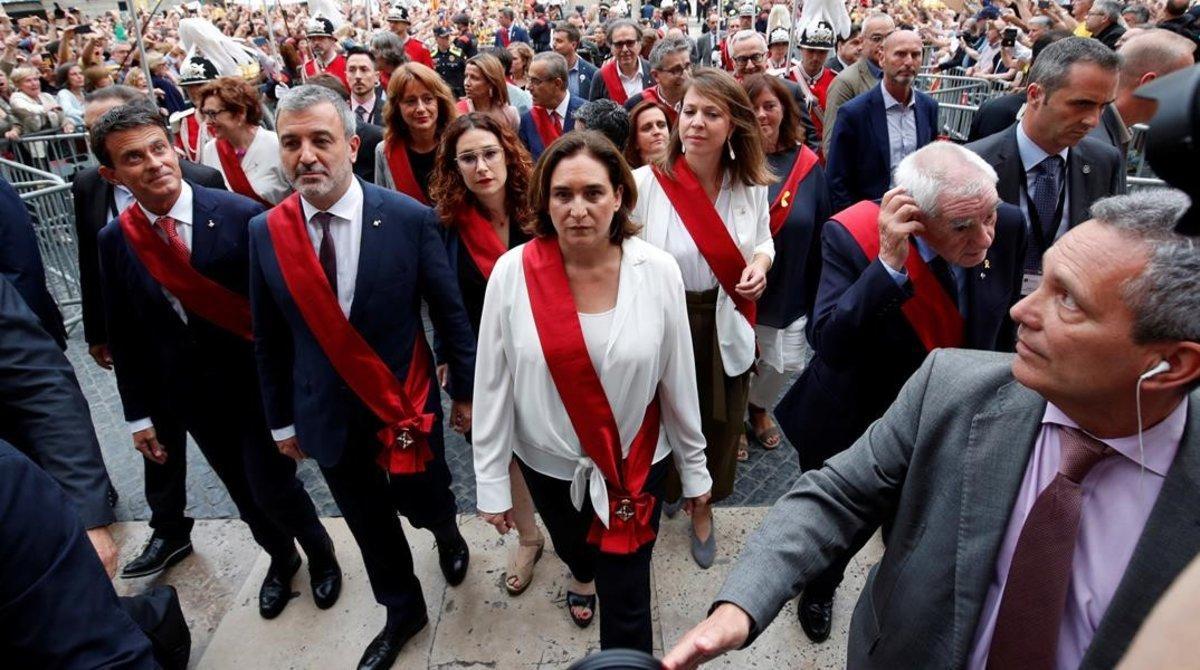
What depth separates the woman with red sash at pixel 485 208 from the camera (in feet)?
10.7

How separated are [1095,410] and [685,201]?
6.43ft

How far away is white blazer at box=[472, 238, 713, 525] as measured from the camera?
7.63ft

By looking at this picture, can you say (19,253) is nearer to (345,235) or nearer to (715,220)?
(345,235)

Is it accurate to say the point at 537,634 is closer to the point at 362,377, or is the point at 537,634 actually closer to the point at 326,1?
the point at 362,377

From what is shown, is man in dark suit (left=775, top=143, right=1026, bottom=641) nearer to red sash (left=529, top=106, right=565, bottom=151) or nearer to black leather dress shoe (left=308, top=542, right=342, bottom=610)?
black leather dress shoe (left=308, top=542, right=342, bottom=610)

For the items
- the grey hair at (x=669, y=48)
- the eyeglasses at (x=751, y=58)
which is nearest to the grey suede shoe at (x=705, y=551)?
the grey hair at (x=669, y=48)

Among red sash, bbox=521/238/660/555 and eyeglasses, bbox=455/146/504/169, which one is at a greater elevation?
eyeglasses, bbox=455/146/504/169

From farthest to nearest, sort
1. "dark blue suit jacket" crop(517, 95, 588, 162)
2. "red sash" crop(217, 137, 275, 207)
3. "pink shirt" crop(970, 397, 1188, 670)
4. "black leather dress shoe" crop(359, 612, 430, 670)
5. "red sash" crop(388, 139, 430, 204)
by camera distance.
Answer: "dark blue suit jacket" crop(517, 95, 588, 162), "red sash" crop(217, 137, 275, 207), "red sash" crop(388, 139, 430, 204), "black leather dress shoe" crop(359, 612, 430, 670), "pink shirt" crop(970, 397, 1188, 670)

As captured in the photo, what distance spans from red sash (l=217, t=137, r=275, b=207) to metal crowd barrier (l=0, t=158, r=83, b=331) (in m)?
2.14

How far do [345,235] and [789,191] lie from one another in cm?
222

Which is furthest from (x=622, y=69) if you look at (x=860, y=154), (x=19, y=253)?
(x=19, y=253)

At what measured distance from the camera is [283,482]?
3088 mm

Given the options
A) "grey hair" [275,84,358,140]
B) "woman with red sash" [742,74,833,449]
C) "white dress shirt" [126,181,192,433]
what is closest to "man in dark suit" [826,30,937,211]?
"woman with red sash" [742,74,833,449]

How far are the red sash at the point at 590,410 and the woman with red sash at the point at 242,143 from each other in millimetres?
2714
